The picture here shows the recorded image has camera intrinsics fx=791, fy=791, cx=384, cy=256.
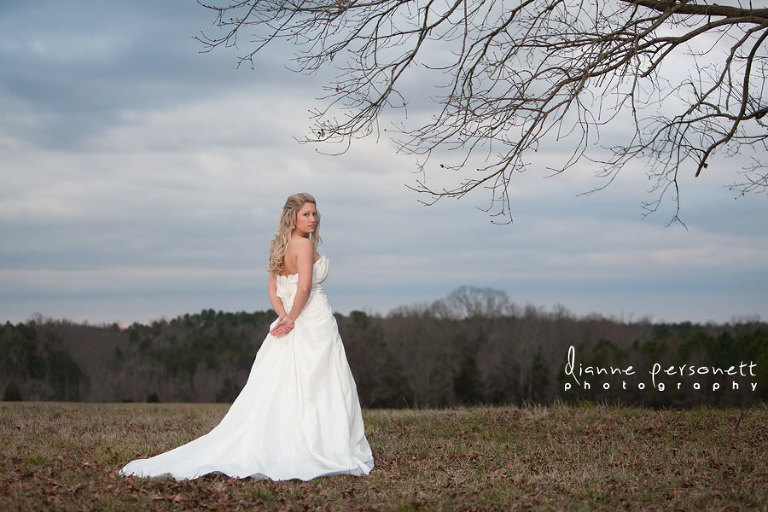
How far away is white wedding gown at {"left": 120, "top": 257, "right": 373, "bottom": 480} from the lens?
27.6 ft

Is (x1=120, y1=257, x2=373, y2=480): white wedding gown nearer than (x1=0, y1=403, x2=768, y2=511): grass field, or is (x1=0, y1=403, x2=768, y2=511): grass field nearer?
(x1=0, y1=403, x2=768, y2=511): grass field

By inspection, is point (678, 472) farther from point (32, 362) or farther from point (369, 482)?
point (32, 362)

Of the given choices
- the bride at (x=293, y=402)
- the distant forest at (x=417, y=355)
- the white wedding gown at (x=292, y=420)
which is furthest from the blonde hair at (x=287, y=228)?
the distant forest at (x=417, y=355)

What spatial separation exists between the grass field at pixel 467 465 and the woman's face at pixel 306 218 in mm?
2794

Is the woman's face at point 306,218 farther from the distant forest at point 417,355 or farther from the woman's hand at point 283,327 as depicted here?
the distant forest at point 417,355

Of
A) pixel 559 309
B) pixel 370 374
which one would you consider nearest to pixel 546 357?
pixel 559 309

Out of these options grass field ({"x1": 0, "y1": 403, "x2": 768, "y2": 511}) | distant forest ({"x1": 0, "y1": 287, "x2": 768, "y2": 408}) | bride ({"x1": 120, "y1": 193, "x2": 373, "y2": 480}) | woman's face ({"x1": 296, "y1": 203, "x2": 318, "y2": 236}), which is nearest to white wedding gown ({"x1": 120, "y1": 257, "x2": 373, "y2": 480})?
bride ({"x1": 120, "y1": 193, "x2": 373, "y2": 480})

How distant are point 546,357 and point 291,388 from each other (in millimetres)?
67054

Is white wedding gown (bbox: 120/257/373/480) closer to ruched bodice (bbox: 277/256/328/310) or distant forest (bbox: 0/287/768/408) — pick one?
ruched bodice (bbox: 277/256/328/310)

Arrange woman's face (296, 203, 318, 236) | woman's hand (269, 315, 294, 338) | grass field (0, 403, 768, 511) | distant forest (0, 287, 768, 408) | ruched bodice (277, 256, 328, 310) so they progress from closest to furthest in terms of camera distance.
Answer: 1. grass field (0, 403, 768, 511)
2. woman's hand (269, 315, 294, 338)
3. woman's face (296, 203, 318, 236)
4. ruched bodice (277, 256, 328, 310)
5. distant forest (0, 287, 768, 408)

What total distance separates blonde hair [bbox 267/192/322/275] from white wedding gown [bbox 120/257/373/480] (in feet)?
0.82

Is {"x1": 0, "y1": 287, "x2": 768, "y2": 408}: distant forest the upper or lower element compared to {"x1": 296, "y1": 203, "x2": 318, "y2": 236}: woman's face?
lower

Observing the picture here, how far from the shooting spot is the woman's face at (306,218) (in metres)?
9.09

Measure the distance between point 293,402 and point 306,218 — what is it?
2.08 metres
